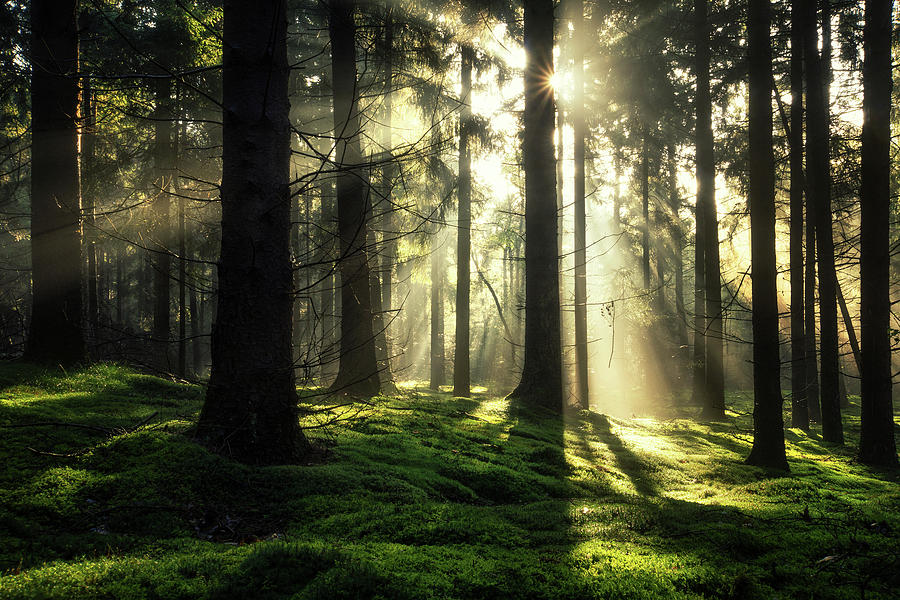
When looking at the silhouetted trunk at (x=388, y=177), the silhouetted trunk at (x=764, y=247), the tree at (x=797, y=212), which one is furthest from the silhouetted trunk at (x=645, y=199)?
the silhouetted trunk at (x=764, y=247)

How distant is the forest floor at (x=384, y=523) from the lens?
254cm

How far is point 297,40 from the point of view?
62.3 feet

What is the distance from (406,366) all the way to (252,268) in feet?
14.5

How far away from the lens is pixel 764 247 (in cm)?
686

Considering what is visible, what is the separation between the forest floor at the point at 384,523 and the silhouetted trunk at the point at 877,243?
6.93 feet

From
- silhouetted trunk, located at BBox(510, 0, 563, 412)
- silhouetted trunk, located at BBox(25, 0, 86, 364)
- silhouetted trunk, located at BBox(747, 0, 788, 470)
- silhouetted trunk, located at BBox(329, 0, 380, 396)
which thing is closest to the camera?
silhouetted trunk, located at BBox(747, 0, 788, 470)

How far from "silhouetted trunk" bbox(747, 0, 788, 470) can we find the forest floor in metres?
1.00

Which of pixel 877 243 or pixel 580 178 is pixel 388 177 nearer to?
pixel 580 178

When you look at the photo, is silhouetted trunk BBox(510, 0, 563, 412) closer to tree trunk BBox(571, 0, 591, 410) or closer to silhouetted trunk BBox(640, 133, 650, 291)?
tree trunk BBox(571, 0, 591, 410)

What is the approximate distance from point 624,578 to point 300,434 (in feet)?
9.64

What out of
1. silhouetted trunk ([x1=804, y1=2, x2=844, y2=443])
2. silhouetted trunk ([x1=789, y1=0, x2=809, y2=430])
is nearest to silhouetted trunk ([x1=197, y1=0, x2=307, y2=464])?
silhouetted trunk ([x1=804, y1=2, x2=844, y2=443])

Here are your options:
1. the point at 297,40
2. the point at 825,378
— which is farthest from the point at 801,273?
the point at 297,40

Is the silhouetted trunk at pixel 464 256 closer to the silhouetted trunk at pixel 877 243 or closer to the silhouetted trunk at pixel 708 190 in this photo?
the silhouetted trunk at pixel 708 190

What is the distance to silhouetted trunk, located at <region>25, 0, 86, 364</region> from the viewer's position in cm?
775
